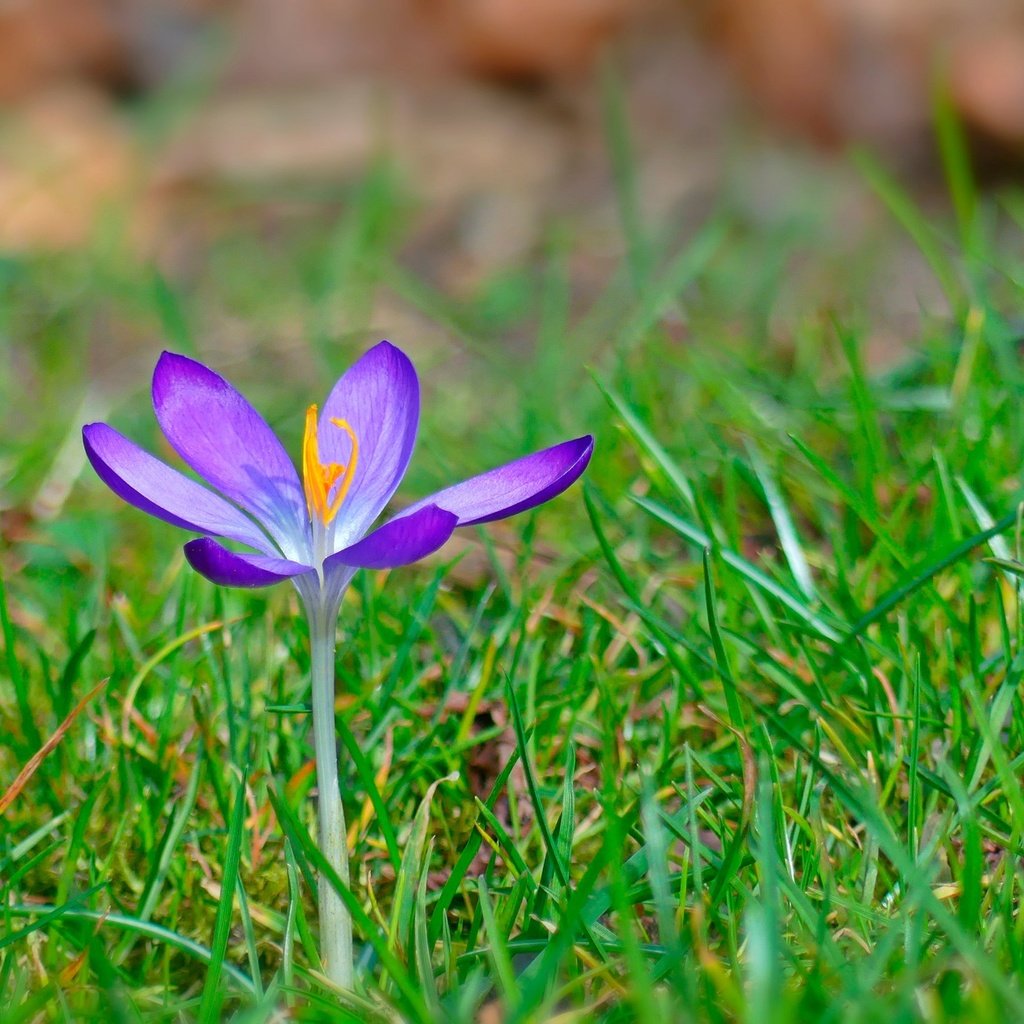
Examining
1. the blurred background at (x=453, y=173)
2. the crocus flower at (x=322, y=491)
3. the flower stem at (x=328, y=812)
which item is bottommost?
the blurred background at (x=453, y=173)

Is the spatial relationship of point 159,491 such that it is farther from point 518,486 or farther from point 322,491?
point 518,486

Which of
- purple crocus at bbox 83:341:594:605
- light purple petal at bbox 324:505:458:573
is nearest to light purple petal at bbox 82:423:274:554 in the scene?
purple crocus at bbox 83:341:594:605

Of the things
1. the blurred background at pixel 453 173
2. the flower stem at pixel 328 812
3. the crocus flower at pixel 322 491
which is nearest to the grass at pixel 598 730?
the flower stem at pixel 328 812

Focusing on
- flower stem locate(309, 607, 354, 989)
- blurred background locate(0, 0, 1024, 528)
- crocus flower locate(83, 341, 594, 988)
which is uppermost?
crocus flower locate(83, 341, 594, 988)

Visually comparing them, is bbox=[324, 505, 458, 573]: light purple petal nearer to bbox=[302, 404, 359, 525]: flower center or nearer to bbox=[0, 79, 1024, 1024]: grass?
bbox=[302, 404, 359, 525]: flower center

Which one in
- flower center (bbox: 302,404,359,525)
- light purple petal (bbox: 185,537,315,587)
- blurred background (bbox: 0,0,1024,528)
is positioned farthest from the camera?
blurred background (bbox: 0,0,1024,528)

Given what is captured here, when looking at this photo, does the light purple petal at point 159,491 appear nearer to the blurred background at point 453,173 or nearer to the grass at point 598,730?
the grass at point 598,730

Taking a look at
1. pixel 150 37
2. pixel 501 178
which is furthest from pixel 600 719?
pixel 150 37
